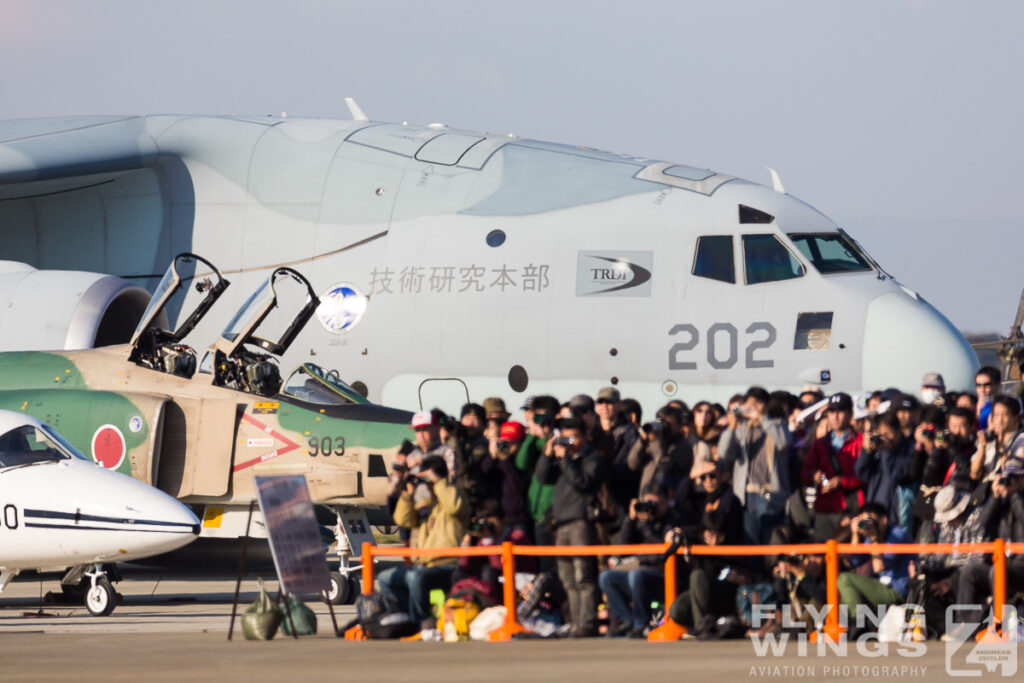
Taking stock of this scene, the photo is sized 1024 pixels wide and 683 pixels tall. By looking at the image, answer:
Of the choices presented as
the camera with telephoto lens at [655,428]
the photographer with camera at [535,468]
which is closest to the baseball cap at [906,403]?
the camera with telephoto lens at [655,428]

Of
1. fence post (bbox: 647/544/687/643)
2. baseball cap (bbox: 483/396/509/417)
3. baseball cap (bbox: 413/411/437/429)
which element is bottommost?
fence post (bbox: 647/544/687/643)

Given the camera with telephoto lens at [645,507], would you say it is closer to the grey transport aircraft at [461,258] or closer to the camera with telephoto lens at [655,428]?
the camera with telephoto lens at [655,428]

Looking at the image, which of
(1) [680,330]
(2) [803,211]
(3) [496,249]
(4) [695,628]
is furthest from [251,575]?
(4) [695,628]

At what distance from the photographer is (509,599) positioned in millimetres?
11375

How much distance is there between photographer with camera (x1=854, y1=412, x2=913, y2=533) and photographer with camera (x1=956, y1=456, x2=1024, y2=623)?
0.87m

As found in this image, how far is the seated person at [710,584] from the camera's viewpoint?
10672 mm

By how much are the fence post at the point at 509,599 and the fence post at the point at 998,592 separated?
3.32 metres

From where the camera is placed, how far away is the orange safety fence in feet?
33.0

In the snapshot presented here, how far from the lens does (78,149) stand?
19266mm

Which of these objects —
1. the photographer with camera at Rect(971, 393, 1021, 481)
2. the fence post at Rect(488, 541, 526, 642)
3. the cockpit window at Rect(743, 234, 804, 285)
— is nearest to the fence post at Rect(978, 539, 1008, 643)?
the photographer with camera at Rect(971, 393, 1021, 481)

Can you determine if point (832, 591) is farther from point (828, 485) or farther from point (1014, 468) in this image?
point (1014, 468)

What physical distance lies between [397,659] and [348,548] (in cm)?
544

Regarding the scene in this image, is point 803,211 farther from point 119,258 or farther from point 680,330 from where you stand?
point 119,258

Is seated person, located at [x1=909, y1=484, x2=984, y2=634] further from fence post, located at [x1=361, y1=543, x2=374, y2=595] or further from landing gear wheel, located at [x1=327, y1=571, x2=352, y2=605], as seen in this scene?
landing gear wheel, located at [x1=327, y1=571, x2=352, y2=605]
